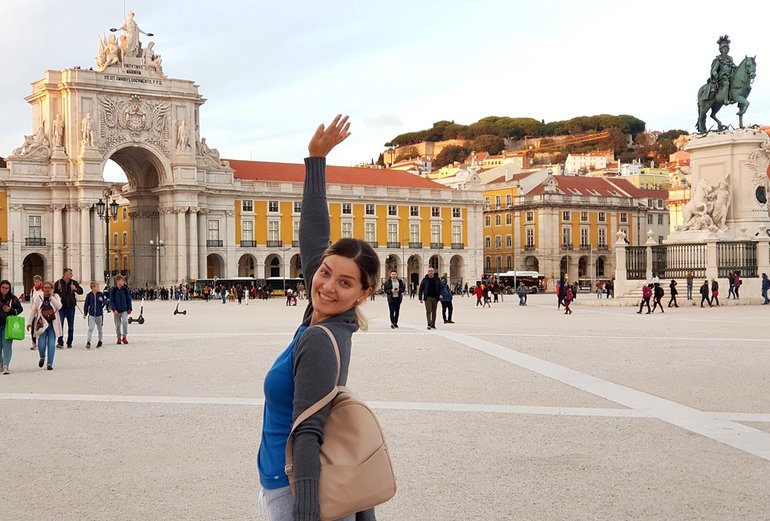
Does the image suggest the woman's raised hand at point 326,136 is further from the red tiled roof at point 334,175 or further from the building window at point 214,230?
the red tiled roof at point 334,175

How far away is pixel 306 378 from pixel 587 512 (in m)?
3.16

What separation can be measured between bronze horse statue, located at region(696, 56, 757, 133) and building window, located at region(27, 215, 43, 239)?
143ft

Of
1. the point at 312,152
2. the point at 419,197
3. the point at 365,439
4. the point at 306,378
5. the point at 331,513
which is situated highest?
the point at 419,197

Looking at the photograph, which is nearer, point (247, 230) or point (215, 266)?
point (247, 230)

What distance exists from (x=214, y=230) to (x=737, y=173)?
4248 centimetres

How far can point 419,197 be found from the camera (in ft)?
259

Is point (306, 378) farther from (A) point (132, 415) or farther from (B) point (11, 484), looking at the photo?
(A) point (132, 415)

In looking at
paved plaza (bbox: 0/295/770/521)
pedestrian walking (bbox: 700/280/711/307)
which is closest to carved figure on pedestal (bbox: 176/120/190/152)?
pedestrian walking (bbox: 700/280/711/307)

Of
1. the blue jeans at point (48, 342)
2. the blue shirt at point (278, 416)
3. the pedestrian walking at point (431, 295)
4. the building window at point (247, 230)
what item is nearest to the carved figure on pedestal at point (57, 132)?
the building window at point (247, 230)

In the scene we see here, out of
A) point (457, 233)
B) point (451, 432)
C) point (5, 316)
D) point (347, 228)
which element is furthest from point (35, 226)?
point (451, 432)

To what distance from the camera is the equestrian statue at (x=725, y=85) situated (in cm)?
3534

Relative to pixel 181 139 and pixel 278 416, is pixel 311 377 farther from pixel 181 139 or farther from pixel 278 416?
pixel 181 139

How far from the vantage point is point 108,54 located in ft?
224

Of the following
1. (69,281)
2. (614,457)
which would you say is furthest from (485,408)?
(69,281)
